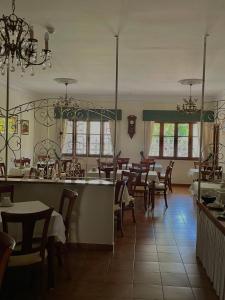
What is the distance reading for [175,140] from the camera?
33.1 feet

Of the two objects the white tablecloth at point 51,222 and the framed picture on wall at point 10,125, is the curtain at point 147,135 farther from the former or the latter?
the white tablecloth at point 51,222

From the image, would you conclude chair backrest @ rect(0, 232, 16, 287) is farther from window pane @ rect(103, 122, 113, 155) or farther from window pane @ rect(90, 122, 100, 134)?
window pane @ rect(90, 122, 100, 134)

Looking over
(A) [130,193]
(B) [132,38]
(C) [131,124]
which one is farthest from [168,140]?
(B) [132,38]

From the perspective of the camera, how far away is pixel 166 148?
10164 millimetres

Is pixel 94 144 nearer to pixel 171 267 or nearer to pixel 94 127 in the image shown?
pixel 94 127

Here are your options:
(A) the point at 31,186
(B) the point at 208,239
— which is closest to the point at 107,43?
(A) the point at 31,186

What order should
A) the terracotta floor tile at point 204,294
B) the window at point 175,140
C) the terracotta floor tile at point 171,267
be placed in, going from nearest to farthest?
the terracotta floor tile at point 204,294 < the terracotta floor tile at point 171,267 < the window at point 175,140

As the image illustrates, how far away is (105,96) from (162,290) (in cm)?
780

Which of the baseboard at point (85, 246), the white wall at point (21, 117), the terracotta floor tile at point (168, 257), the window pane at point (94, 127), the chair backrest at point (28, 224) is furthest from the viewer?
the window pane at point (94, 127)

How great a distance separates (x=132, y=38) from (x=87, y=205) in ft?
7.63

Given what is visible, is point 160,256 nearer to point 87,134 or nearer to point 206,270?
point 206,270

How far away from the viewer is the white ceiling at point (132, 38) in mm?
3281

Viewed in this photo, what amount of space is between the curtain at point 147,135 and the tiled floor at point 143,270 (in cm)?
495

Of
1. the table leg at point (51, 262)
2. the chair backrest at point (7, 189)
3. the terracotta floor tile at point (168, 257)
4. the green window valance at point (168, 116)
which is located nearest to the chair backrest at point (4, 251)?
the table leg at point (51, 262)
